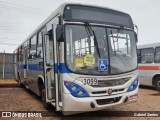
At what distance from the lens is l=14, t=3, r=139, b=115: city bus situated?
577 cm

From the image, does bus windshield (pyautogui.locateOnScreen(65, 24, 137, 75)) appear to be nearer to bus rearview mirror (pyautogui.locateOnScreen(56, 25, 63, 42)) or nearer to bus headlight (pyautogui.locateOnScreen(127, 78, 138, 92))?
bus rearview mirror (pyautogui.locateOnScreen(56, 25, 63, 42))

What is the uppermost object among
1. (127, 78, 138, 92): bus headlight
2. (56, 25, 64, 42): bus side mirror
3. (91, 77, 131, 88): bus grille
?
(56, 25, 64, 42): bus side mirror

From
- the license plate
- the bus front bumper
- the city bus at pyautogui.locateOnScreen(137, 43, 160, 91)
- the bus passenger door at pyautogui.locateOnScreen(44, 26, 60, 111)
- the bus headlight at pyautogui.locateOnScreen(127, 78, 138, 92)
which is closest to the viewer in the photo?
the bus front bumper

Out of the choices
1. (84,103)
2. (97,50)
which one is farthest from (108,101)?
(97,50)

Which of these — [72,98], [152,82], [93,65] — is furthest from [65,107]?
[152,82]

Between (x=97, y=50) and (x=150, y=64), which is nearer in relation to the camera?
(x=97, y=50)

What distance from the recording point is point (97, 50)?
612 cm

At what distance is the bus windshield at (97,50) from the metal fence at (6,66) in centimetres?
1507

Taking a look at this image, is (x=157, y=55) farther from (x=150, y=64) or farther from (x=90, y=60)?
(x=90, y=60)

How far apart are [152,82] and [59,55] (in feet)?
29.3

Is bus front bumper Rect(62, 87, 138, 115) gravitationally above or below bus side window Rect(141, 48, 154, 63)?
below

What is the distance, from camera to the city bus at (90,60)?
5.77 metres

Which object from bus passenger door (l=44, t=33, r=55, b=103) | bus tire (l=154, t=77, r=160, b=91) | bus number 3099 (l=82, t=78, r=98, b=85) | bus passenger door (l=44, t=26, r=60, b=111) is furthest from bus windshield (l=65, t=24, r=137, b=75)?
bus tire (l=154, t=77, r=160, b=91)

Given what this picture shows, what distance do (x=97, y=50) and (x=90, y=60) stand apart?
1.14 ft
